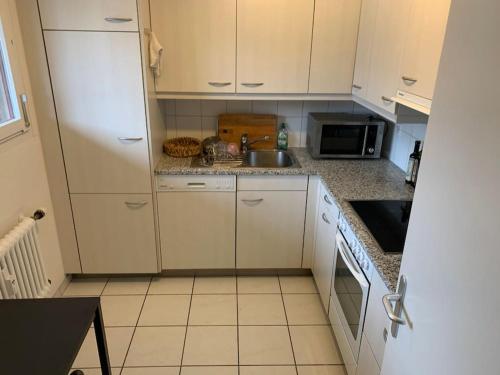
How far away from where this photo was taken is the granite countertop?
1949 millimetres

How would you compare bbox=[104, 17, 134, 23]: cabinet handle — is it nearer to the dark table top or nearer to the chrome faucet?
the chrome faucet

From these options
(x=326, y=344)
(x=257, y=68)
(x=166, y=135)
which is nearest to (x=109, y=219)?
(x=166, y=135)

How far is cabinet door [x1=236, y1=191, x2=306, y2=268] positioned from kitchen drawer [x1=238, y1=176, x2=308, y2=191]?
0.04 m

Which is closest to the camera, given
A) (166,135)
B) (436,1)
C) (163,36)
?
(436,1)

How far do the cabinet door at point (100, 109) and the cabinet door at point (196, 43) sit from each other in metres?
0.28

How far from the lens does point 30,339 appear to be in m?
1.08

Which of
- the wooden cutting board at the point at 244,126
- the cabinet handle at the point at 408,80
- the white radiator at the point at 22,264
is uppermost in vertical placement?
the cabinet handle at the point at 408,80

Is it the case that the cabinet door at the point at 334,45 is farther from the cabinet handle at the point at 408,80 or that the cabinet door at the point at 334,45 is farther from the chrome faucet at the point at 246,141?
the cabinet handle at the point at 408,80

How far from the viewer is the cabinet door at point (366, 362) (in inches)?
57.0

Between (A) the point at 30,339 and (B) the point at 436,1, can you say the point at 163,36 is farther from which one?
(A) the point at 30,339

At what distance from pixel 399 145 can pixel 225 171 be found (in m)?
1.17

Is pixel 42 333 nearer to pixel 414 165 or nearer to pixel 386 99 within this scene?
pixel 386 99

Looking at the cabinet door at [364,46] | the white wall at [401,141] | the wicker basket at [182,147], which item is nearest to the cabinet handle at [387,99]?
the cabinet door at [364,46]

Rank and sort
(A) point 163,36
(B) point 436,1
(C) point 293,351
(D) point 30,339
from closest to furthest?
(D) point 30,339 → (B) point 436,1 → (C) point 293,351 → (A) point 163,36
